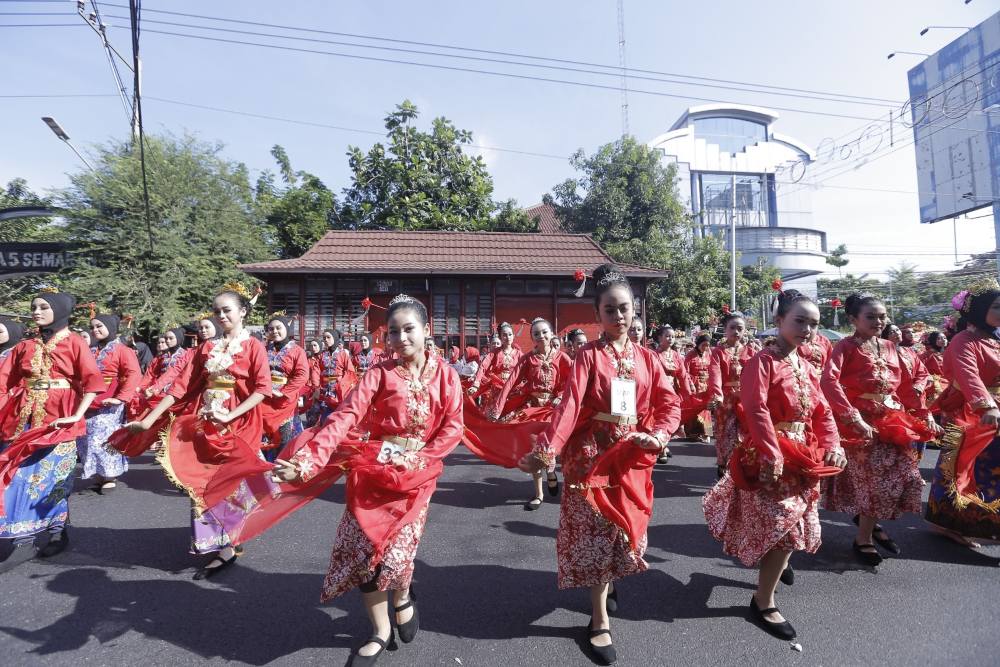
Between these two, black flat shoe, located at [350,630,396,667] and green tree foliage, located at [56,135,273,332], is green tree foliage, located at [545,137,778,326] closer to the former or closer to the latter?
green tree foliage, located at [56,135,273,332]

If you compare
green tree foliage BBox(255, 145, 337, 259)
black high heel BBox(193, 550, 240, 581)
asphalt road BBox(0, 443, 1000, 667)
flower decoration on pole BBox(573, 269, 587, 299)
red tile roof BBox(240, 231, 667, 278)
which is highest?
green tree foliage BBox(255, 145, 337, 259)

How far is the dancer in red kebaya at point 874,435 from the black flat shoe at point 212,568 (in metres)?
4.69

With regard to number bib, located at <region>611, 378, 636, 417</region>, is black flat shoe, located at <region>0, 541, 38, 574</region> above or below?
below

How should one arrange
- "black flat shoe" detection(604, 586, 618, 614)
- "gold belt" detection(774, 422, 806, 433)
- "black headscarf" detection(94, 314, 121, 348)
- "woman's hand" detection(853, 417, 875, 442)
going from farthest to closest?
Answer: "black headscarf" detection(94, 314, 121, 348) → "woman's hand" detection(853, 417, 875, 442) → "black flat shoe" detection(604, 586, 618, 614) → "gold belt" detection(774, 422, 806, 433)

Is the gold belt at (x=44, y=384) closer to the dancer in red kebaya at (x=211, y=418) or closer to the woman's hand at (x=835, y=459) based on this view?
the dancer in red kebaya at (x=211, y=418)

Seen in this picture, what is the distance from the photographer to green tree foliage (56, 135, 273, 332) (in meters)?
15.2

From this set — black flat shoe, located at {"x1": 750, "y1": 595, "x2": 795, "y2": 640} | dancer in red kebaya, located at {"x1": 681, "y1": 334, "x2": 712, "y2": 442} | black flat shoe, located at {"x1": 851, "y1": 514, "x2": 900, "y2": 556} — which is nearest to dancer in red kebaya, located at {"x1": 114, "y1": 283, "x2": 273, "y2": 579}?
black flat shoe, located at {"x1": 750, "y1": 595, "x2": 795, "y2": 640}

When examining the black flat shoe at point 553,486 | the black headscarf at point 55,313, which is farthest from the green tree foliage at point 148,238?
the black flat shoe at point 553,486

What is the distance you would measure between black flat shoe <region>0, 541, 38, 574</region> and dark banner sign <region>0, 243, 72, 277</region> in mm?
15527

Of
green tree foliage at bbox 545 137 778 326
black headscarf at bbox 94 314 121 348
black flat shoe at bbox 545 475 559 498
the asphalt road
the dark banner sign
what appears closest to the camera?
the asphalt road

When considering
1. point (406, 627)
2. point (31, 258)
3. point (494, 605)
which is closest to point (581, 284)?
point (494, 605)

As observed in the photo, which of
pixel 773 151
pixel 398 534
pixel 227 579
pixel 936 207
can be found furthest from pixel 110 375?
pixel 773 151

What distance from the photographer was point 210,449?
3797 millimetres

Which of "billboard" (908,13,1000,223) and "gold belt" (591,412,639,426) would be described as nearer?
"gold belt" (591,412,639,426)
